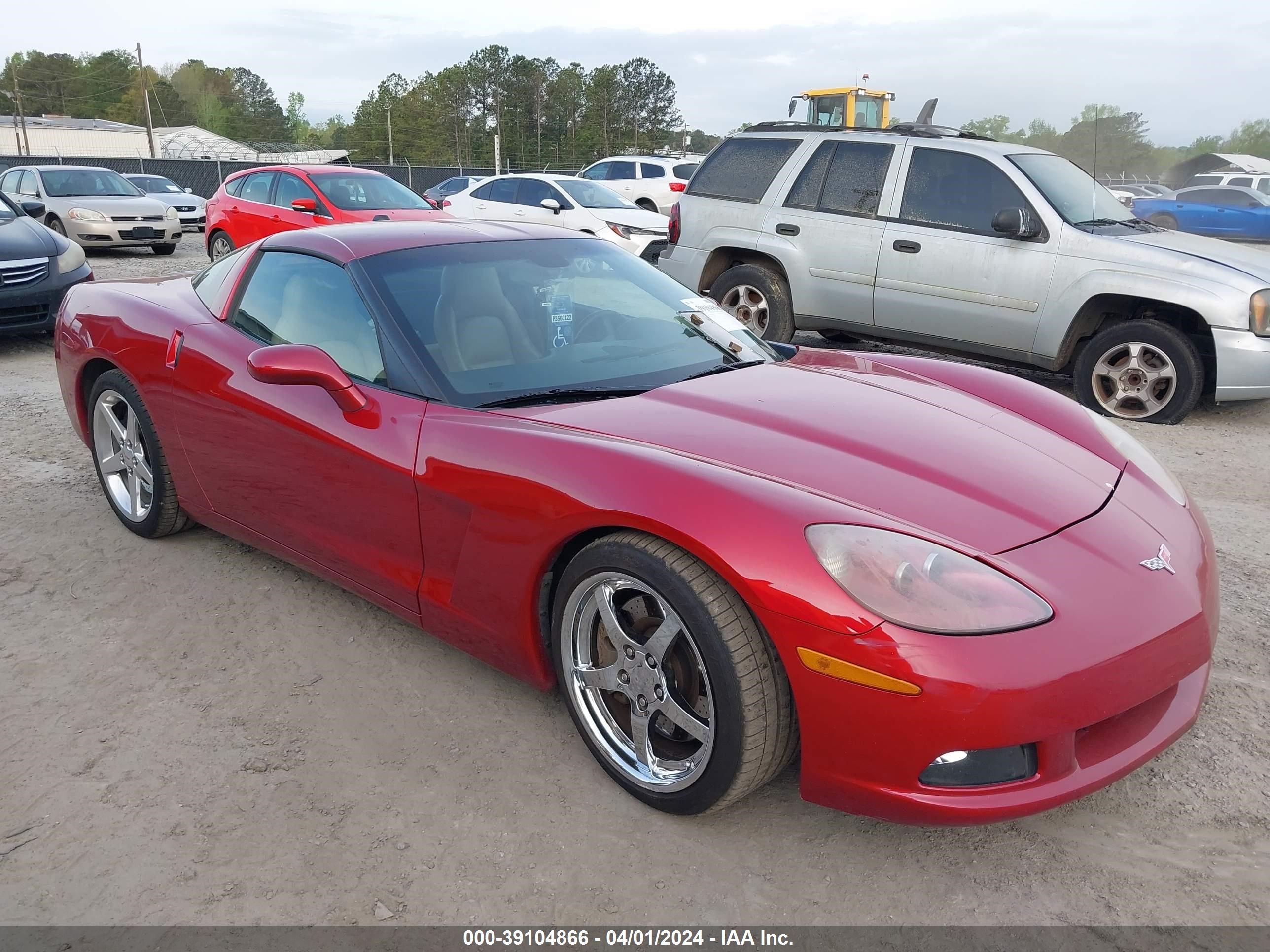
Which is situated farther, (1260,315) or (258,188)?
(258,188)

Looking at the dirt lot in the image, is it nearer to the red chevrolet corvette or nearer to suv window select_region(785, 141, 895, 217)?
the red chevrolet corvette

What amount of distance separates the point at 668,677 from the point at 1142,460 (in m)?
1.66

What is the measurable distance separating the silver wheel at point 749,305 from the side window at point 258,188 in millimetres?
7051

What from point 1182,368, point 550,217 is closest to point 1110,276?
point 1182,368

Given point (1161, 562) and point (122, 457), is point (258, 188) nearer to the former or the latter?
point (122, 457)

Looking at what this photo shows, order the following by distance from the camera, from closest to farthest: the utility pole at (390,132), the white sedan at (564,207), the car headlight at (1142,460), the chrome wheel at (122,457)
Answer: the car headlight at (1142,460) < the chrome wheel at (122,457) < the white sedan at (564,207) < the utility pole at (390,132)

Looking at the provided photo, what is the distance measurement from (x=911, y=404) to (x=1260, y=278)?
15.0 ft

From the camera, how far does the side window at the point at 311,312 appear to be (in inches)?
122

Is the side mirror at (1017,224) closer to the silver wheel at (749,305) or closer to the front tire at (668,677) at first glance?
the silver wheel at (749,305)

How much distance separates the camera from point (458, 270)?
3.28 m

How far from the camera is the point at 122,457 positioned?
4230mm

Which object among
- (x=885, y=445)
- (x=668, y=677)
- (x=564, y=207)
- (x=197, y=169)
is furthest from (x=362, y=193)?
(x=197, y=169)

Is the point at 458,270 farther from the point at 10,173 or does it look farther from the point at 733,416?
the point at 10,173

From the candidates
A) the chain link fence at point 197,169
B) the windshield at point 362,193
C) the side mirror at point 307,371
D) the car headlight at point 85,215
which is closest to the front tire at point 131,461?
the side mirror at point 307,371
